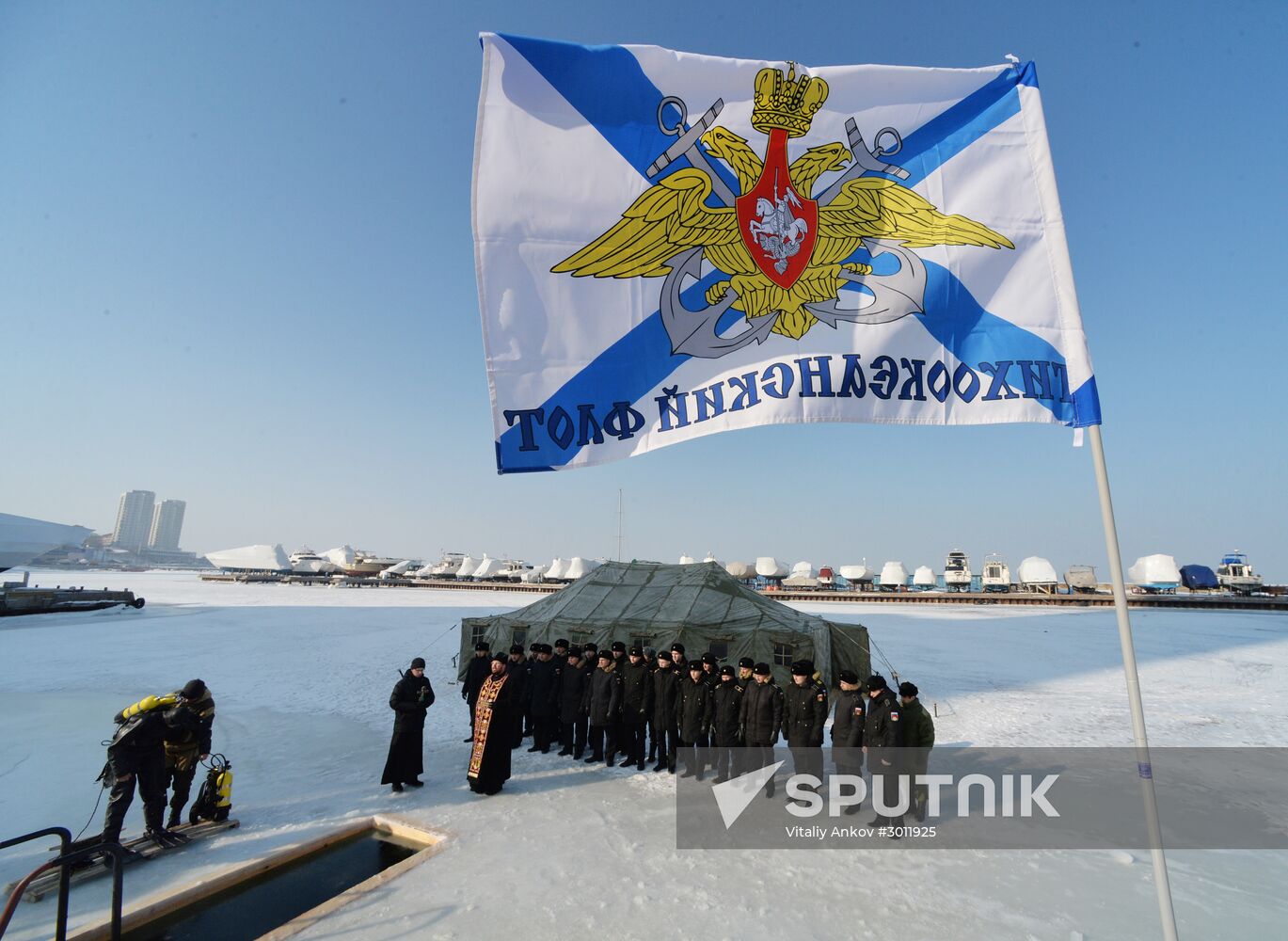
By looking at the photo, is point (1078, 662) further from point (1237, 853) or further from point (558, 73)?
point (558, 73)

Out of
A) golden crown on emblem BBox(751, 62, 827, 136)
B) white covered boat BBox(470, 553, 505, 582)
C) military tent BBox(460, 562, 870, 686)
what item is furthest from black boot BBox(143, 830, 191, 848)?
white covered boat BBox(470, 553, 505, 582)

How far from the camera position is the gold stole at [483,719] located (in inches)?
288

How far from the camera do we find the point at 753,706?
7.39m

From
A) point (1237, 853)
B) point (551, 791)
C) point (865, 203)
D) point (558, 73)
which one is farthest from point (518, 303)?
point (1237, 853)

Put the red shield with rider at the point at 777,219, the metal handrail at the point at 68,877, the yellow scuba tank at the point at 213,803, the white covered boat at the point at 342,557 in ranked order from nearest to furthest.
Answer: the metal handrail at the point at 68,877
the red shield with rider at the point at 777,219
the yellow scuba tank at the point at 213,803
the white covered boat at the point at 342,557

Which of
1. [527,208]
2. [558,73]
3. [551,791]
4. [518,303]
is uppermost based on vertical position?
[558,73]

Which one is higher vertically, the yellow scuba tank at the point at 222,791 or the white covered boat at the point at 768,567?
the white covered boat at the point at 768,567

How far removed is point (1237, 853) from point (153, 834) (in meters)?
10.6

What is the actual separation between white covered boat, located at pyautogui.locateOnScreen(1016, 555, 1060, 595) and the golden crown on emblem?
236 feet

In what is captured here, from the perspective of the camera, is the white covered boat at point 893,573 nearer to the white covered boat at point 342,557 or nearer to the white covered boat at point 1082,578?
the white covered boat at point 1082,578

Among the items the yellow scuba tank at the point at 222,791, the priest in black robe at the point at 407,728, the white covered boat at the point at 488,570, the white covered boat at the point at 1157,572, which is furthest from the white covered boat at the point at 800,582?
the yellow scuba tank at the point at 222,791

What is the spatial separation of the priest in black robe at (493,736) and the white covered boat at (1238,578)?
250 feet

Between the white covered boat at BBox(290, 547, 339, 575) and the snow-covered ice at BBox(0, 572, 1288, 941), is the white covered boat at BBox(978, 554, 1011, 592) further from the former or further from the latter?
the white covered boat at BBox(290, 547, 339, 575)

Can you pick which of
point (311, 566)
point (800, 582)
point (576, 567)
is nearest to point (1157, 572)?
point (800, 582)
